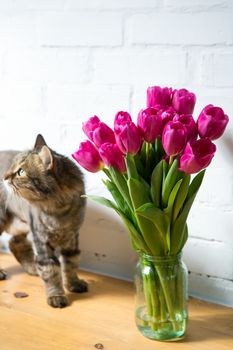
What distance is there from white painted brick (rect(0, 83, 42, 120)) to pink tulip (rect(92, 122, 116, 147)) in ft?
1.62

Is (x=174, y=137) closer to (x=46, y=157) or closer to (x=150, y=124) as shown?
(x=150, y=124)

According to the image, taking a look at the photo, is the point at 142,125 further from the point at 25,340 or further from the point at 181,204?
the point at 25,340

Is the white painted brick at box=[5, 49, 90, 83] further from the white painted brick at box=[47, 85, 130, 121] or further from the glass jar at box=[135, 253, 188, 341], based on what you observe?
the glass jar at box=[135, 253, 188, 341]

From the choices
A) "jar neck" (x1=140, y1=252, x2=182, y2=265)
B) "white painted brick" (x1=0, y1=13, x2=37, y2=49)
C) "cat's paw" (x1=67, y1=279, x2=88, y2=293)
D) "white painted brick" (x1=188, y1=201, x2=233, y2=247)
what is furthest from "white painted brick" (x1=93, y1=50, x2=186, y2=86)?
"cat's paw" (x1=67, y1=279, x2=88, y2=293)

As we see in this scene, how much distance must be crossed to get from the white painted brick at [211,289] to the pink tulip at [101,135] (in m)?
0.50

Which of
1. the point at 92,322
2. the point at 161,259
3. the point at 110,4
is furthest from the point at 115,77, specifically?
the point at 92,322

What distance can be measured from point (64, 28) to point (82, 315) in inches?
28.4

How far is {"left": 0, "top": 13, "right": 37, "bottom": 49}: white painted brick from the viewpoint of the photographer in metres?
1.42

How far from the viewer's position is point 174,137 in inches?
36.7

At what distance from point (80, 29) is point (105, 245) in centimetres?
58

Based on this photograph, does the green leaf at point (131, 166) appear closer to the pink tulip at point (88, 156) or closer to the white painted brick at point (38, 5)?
the pink tulip at point (88, 156)

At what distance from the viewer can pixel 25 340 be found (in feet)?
3.69

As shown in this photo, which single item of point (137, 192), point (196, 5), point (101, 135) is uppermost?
point (196, 5)

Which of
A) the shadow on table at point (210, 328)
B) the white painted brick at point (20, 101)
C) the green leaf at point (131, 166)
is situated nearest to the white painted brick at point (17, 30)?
the white painted brick at point (20, 101)
